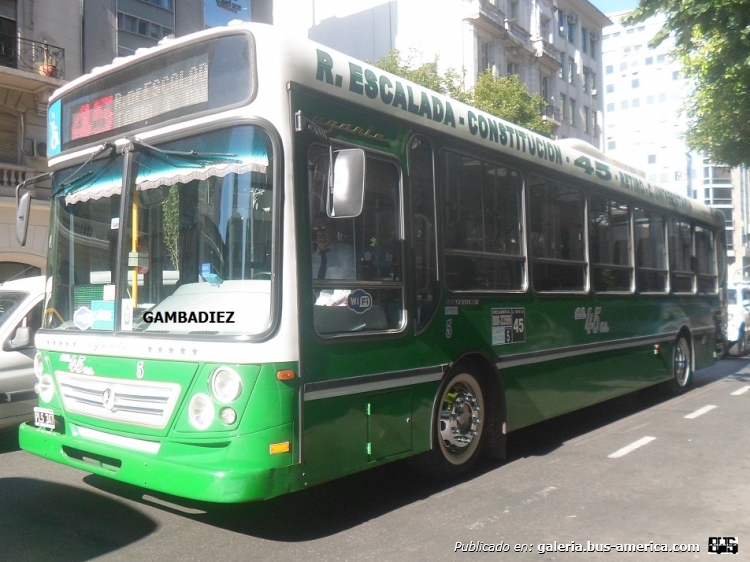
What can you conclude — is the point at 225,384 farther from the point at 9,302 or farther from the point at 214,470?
the point at 9,302

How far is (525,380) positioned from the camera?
21.5 feet

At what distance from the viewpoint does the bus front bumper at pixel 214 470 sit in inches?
159

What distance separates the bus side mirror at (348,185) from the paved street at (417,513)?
2003mm

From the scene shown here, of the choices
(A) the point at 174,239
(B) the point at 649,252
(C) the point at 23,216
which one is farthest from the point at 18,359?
(B) the point at 649,252

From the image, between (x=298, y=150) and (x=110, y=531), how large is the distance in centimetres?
268

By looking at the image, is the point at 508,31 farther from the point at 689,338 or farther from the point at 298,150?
the point at 298,150

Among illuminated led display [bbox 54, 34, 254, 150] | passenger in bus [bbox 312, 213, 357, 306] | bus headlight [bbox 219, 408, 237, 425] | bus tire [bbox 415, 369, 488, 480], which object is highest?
illuminated led display [bbox 54, 34, 254, 150]

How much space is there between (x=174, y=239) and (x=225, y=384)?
1.10m

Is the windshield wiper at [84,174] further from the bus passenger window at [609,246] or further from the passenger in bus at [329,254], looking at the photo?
the bus passenger window at [609,246]

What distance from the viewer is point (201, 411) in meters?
4.23

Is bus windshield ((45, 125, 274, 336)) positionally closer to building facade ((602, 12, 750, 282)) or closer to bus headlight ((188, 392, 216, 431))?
bus headlight ((188, 392, 216, 431))

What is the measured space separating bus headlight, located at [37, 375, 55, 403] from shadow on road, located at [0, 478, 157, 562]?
78 cm

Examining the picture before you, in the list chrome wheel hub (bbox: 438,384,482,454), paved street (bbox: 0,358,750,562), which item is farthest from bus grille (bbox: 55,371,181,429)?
chrome wheel hub (bbox: 438,384,482,454)

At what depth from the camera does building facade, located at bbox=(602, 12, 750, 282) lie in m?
77.0
